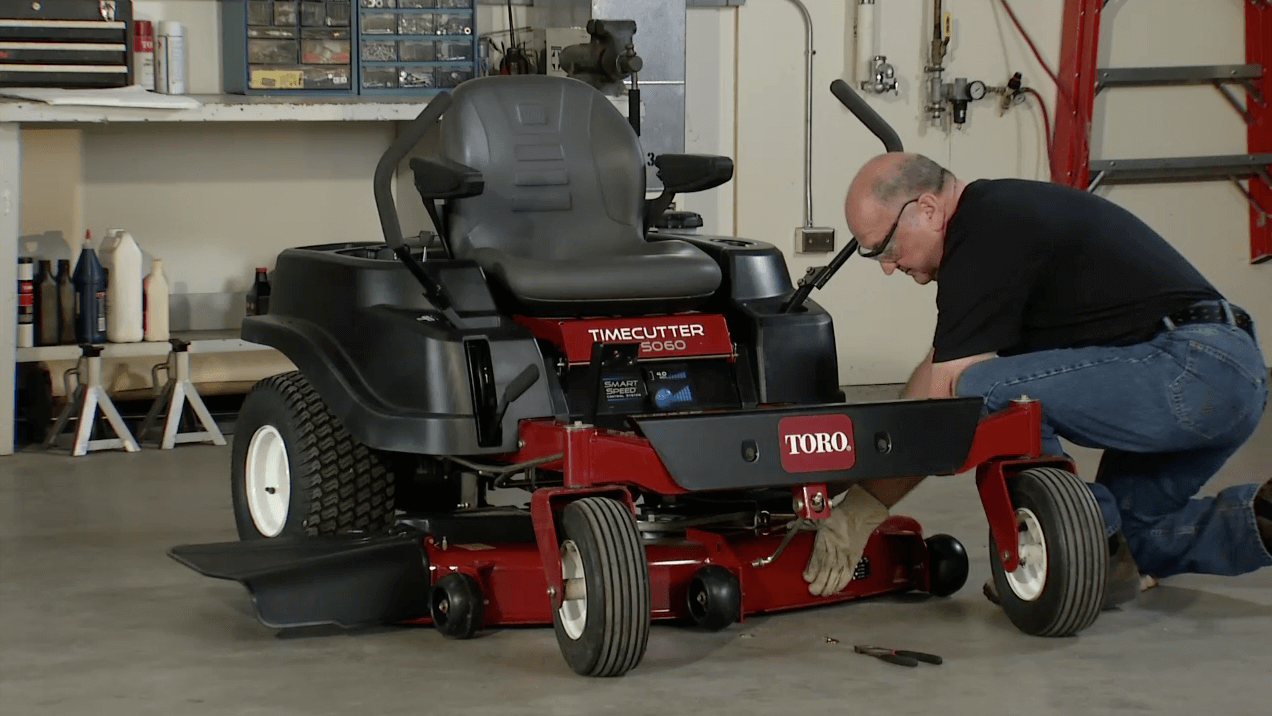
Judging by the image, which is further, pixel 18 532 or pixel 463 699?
pixel 18 532

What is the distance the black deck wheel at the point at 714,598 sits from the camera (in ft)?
10.1

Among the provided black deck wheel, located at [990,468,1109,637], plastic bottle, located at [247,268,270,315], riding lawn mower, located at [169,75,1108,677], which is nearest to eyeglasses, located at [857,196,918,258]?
riding lawn mower, located at [169,75,1108,677]

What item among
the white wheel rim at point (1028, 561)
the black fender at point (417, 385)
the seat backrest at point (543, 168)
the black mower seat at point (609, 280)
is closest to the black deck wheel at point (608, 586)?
the black fender at point (417, 385)

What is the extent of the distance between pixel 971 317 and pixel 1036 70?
12.1 ft

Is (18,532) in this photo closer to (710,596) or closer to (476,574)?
(476,574)

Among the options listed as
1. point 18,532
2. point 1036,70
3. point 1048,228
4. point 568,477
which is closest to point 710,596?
point 568,477

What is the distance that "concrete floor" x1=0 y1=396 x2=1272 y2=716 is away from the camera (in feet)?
9.10

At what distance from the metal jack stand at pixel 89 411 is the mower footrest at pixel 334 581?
2.16m

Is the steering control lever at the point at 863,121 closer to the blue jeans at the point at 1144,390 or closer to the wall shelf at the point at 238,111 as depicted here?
the blue jeans at the point at 1144,390

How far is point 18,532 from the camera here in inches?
165

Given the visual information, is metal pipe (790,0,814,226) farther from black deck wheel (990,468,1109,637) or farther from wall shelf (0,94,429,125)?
black deck wheel (990,468,1109,637)

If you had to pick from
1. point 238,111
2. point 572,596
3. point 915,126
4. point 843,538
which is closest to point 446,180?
point 572,596

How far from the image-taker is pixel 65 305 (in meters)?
5.45

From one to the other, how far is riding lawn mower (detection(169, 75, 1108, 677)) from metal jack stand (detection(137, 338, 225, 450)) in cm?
162
